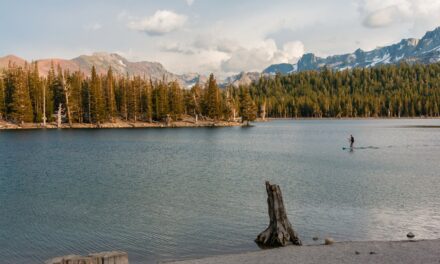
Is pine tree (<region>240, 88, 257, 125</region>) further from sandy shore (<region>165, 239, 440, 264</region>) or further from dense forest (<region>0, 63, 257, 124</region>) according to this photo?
sandy shore (<region>165, 239, 440, 264</region>)

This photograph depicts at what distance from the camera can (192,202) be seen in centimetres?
3444

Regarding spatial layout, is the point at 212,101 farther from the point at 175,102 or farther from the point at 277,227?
the point at 277,227

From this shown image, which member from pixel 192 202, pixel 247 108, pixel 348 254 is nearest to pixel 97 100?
pixel 247 108

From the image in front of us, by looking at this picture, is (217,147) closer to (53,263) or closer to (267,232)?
(267,232)

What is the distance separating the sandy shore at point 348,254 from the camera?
1884 centimetres

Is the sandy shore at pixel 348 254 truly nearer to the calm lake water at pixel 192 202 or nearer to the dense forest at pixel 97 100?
the calm lake water at pixel 192 202

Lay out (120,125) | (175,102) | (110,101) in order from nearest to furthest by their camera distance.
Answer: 1. (110,101)
2. (120,125)
3. (175,102)

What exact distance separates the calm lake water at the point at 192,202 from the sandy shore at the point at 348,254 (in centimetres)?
228

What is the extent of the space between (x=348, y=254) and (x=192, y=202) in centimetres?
1662

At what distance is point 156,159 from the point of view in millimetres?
65375

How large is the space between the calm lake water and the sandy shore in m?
2.28

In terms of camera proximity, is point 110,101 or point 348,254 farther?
point 110,101

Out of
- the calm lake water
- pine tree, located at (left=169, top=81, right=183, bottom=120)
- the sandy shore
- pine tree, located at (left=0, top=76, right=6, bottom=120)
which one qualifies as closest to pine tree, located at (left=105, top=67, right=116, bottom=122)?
pine tree, located at (left=169, top=81, right=183, bottom=120)

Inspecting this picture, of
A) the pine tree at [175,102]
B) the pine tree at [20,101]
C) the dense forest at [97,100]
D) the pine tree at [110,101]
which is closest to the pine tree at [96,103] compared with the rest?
the dense forest at [97,100]
